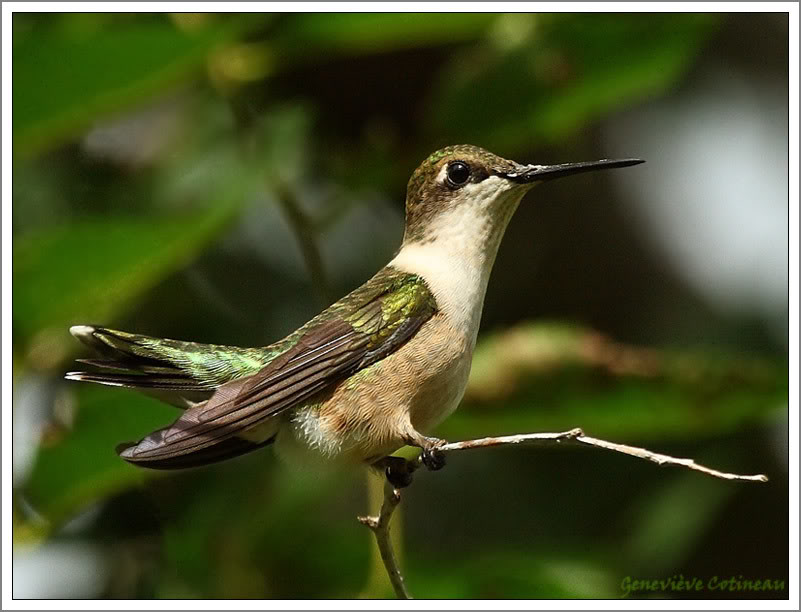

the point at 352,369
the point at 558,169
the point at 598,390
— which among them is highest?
the point at 558,169

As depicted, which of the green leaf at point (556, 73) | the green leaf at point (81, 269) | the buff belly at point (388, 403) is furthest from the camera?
the green leaf at point (556, 73)

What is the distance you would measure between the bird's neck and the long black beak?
0.06m

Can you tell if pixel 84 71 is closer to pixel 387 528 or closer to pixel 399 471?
pixel 399 471

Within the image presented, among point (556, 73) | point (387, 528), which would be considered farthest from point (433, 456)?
point (556, 73)

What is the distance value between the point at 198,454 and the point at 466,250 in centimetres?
76

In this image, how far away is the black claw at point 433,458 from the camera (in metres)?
2.10

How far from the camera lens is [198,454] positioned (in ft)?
7.66

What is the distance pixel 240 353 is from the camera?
2.50 metres

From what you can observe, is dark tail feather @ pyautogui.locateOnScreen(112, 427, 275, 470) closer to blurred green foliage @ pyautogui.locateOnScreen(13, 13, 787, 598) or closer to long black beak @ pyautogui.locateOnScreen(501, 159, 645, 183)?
blurred green foliage @ pyautogui.locateOnScreen(13, 13, 787, 598)

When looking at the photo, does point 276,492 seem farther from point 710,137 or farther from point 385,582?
point 710,137

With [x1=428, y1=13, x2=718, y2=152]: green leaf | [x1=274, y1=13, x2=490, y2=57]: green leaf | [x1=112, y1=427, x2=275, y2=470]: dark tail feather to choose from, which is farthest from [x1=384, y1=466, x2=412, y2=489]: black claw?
[x1=428, y1=13, x2=718, y2=152]: green leaf

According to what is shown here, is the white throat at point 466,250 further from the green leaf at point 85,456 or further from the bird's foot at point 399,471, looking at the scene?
the green leaf at point 85,456

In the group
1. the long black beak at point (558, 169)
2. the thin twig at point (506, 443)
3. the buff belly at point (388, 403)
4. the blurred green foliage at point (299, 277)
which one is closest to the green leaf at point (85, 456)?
the blurred green foliage at point (299, 277)

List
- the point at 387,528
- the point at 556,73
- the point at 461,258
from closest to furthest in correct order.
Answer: the point at 387,528
the point at 461,258
the point at 556,73
